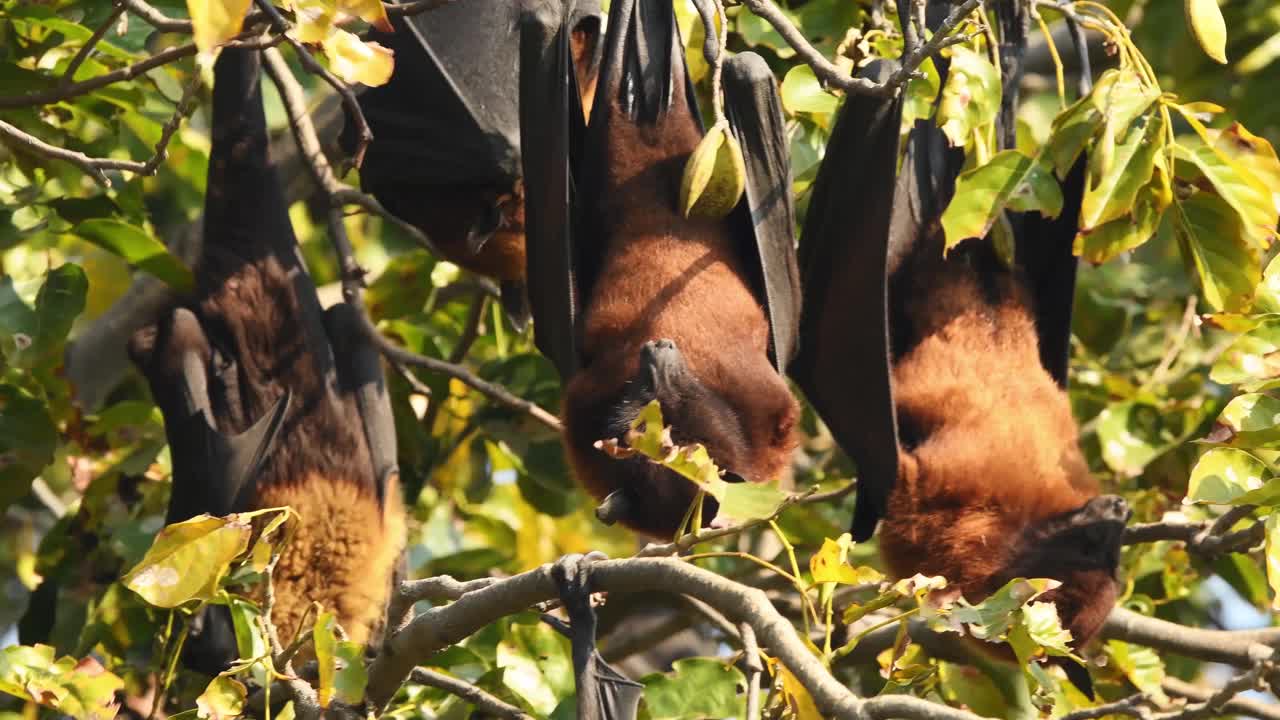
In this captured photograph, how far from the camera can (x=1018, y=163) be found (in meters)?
4.05

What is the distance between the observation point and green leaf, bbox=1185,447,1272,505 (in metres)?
Answer: 3.29

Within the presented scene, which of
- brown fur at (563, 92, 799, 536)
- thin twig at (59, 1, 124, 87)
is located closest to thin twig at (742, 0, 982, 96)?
brown fur at (563, 92, 799, 536)

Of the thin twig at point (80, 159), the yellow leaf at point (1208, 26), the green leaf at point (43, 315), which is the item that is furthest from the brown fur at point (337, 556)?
the yellow leaf at point (1208, 26)

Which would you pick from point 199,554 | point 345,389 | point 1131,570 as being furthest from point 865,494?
point 199,554

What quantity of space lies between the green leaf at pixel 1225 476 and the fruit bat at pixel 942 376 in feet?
3.96

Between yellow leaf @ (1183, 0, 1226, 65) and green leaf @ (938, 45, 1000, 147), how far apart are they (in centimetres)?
54

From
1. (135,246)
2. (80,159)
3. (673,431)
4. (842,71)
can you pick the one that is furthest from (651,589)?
(135,246)

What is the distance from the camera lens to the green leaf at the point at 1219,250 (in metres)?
3.94

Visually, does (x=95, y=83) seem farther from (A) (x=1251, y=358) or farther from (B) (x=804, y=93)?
(A) (x=1251, y=358)

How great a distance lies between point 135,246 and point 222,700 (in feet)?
7.30

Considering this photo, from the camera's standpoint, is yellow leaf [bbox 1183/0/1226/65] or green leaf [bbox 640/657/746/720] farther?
green leaf [bbox 640/657/746/720]

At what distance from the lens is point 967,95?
3.96m

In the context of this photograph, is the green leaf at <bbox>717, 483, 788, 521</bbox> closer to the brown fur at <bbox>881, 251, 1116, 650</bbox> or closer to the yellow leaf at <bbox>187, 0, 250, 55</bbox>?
the yellow leaf at <bbox>187, 0, 250, 55</bbox>

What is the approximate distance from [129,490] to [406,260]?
124cm
